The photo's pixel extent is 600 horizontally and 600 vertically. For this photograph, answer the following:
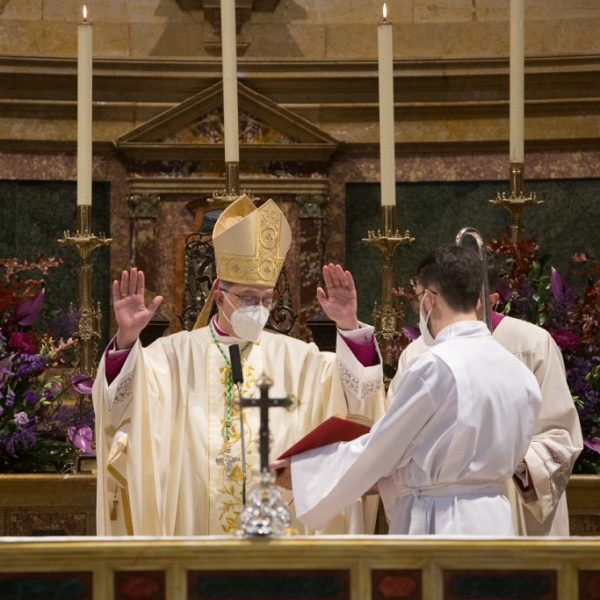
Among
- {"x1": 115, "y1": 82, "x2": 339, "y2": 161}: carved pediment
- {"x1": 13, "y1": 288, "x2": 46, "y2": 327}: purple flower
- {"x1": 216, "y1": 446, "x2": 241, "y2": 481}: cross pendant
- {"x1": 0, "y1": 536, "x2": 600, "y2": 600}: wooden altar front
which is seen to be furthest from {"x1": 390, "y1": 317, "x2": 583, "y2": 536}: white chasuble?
{"x1": 115, "y1": 82, "x2": 339, "y2": 161}: carved pediment

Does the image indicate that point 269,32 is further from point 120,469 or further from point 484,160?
point 120,469

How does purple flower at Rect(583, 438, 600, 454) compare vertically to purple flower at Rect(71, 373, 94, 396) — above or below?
below

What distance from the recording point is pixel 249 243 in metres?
4.78

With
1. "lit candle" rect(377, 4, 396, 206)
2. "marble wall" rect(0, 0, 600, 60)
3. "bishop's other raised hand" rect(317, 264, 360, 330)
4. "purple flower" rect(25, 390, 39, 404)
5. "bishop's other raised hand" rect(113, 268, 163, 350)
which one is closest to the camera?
"bishop's other raised hand" rect(113, 268, 163, 350)

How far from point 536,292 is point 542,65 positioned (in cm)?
244

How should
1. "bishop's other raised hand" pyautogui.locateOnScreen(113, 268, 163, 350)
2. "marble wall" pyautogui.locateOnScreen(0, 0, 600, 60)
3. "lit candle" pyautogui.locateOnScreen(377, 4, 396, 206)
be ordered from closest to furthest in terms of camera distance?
1. "bishop's other raised hand" pyautogui.locateOnScreen(113, 268, 163, 350)
2. "lit candle" pyautogui.locateOnScreen(377, 4, 396, 206)
3. "marble wall" pyautogui.locateOnScreen(0, 0, 600, 60)

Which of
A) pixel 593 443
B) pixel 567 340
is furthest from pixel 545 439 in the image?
pixel 567 340

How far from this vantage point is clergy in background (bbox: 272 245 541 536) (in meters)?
3.55

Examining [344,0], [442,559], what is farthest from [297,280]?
[442,559]

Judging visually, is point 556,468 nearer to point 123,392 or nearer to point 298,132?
point 123,392

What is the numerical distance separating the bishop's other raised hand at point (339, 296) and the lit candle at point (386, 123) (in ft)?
2.60

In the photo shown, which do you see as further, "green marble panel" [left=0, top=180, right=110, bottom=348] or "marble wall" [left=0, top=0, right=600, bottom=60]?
"marble wall" [left=0, top=0, right=600, bottom=60]

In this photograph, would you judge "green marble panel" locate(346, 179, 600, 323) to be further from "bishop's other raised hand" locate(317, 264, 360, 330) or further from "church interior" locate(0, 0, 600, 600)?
"bishop's other raised hand" locate(317, 264, 360, 330)

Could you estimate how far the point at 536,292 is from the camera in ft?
16.8
